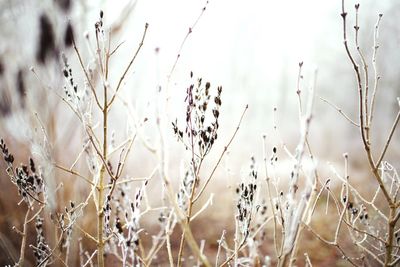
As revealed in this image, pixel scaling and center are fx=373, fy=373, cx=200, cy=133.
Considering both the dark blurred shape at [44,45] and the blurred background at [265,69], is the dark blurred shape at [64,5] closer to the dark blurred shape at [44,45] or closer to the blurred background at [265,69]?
the dark blurred shape at [44,45]

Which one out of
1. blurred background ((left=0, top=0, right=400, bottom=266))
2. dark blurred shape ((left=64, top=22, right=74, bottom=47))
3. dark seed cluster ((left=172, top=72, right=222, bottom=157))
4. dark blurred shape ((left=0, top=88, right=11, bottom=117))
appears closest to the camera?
dark seed cluster ((left=172, top=72, right=222, bottom=157))

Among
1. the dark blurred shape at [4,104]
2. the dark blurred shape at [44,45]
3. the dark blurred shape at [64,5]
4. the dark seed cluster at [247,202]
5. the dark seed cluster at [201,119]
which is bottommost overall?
the dark seed cluster at [247,202]

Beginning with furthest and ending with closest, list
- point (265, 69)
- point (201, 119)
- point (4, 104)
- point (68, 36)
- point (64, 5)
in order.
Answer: point (265, 69) → point (4, 104) → point (64, 5) → point (68, 36) → point (201, 119)

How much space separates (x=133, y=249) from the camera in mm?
958

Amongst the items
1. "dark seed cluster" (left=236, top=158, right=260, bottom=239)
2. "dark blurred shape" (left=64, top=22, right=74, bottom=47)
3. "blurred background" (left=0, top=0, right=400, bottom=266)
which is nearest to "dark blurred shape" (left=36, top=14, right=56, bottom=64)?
"dark blurred shape" (left=64, top=22, right=74, bottom=47)

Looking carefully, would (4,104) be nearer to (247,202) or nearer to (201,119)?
(201,119)

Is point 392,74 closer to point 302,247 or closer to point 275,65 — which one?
point 302,247

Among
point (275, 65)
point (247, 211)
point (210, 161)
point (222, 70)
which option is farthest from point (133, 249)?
point (275, 65)

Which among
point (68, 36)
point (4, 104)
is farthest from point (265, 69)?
point (68, 36)

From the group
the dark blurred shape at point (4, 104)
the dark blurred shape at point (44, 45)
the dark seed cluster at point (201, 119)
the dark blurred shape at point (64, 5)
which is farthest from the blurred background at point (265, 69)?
the dark seed cluster at point (201, 119)

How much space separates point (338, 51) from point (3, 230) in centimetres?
935

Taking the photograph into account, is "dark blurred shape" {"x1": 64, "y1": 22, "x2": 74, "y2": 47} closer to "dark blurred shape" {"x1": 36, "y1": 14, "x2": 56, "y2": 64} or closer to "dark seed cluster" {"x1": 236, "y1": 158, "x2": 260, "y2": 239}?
"dark blurred shape" {"x1": 36, "y1": 14, "x2": 56, "y2": 64}

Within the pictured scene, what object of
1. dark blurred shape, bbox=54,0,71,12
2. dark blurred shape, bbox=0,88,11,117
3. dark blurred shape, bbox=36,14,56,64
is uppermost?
dark blurred shape, bbox=54,0,71,12

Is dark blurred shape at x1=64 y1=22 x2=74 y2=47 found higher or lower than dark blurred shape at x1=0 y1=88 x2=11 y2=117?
higher
